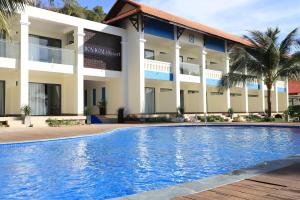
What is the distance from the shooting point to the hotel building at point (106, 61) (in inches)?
766

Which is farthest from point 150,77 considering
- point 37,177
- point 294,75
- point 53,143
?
point 37,177

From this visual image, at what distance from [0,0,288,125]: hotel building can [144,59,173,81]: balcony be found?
4cm

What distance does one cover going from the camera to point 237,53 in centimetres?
2570

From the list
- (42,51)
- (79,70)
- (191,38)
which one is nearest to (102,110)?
(79,70)

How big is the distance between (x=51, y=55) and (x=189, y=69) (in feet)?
39.5

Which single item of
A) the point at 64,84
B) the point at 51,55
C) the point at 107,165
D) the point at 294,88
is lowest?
the point at 107,165

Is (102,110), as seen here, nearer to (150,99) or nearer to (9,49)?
(150,99)

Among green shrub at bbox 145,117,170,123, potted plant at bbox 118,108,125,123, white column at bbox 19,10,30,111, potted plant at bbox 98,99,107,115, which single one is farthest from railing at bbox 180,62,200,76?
white column at bbox 19,10,30,111

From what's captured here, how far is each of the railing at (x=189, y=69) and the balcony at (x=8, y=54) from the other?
1329 centimetres

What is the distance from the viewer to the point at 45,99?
22.3 m

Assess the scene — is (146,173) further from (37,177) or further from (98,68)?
(98,68)

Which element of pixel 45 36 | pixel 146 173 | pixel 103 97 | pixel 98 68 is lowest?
pixel 146 173

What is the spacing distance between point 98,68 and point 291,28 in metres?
14.9

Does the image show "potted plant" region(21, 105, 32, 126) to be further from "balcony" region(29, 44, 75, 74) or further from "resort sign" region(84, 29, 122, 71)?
"resort sign" region(84, 29, 122, 71)
